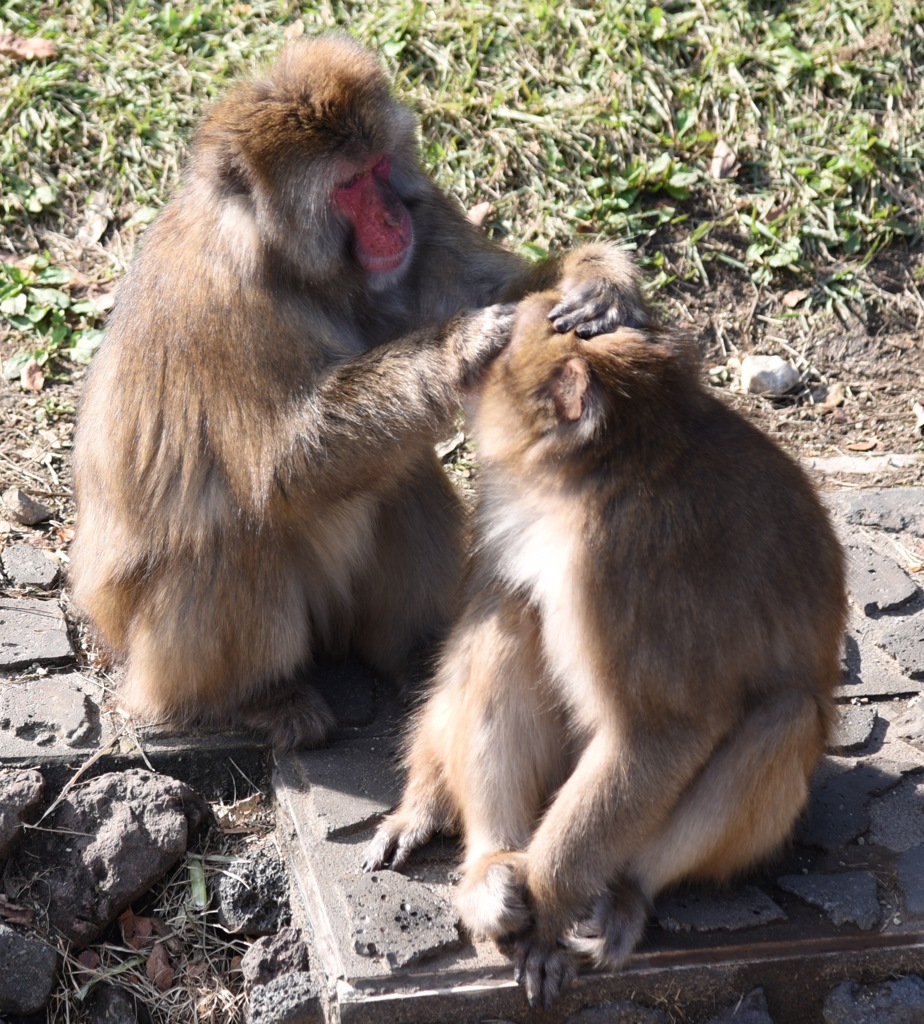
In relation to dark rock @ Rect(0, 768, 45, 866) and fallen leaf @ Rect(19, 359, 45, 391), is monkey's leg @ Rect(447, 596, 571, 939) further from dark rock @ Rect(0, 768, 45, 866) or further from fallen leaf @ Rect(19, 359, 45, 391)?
fallen leaf @ Rect(19, 359, 45, 391)

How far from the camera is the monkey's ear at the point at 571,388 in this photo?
311 centimetres

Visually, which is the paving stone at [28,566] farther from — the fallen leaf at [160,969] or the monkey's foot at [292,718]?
the fallen leaf at [160,969]

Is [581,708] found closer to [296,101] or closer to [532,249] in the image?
[296,101]

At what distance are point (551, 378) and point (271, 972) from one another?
5.59ft

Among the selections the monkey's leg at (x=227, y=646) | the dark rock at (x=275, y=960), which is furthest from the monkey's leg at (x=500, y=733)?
the monkey's leg at (x=227, y=646)

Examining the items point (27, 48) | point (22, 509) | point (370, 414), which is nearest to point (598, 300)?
point (370, 414)

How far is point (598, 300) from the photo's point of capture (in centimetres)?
345

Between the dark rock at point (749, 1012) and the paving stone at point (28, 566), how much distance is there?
276cm

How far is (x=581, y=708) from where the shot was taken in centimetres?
324

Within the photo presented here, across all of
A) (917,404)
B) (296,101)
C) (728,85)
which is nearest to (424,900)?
(296,101)

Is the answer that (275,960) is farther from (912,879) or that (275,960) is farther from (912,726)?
(912,726)

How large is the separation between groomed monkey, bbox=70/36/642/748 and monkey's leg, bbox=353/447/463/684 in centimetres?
1

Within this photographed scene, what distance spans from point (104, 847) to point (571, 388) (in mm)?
1866

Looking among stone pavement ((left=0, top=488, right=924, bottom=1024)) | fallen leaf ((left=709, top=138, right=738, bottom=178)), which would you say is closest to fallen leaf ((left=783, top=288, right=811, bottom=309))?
fallen leaf ((left=709, top=138, right=738, bottom=178))
